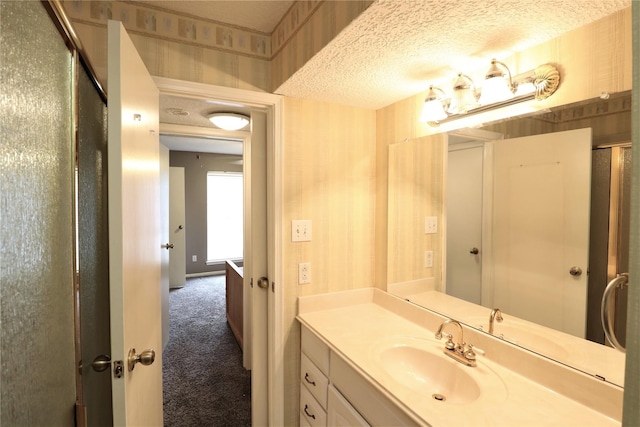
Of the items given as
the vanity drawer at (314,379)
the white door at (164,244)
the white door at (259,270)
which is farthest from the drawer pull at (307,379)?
the white door at (164,244)

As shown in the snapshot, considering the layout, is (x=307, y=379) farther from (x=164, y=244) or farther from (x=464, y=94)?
(x=164, y=244)

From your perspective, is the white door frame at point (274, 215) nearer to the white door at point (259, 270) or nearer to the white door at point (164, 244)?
the white door at point (259, 270)

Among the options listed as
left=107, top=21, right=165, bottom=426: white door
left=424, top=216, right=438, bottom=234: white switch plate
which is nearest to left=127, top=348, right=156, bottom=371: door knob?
left=107, top=21, right=165, bottom=426: white door

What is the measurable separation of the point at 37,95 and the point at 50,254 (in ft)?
1.14

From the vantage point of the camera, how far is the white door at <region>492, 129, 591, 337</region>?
973mm

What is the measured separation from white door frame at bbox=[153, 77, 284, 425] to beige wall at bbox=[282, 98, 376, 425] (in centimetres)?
4

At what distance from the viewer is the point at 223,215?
609 centimetres

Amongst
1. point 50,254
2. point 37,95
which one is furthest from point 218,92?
point 50,254

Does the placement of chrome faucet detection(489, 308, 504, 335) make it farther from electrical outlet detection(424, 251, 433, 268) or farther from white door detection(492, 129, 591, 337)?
electrical outlet detection(424, 251, 433, 268)

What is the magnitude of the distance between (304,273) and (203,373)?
1608 millimetres

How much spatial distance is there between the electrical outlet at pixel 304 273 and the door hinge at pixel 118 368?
955 millimetres

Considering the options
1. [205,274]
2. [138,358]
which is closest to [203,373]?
[138,358]

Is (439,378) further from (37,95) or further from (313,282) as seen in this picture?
(37,95)

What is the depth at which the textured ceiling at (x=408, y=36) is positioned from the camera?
900 mm
